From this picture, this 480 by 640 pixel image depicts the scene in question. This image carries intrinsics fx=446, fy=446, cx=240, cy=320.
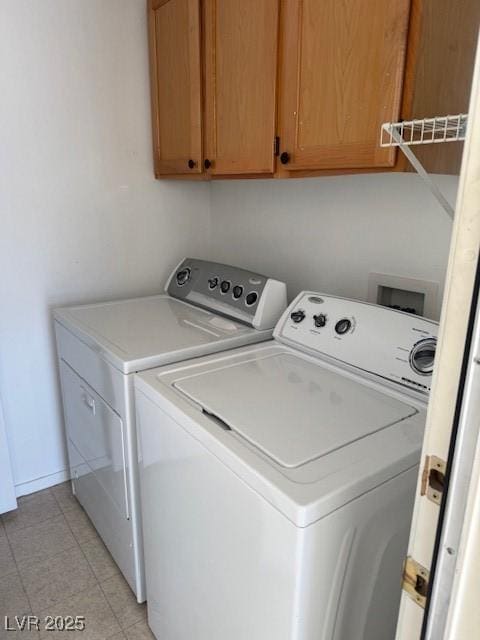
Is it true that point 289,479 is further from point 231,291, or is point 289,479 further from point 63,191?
point 63,191

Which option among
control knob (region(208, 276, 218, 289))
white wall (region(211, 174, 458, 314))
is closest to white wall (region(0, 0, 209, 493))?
white wall (region(211, 174, 458, 314))

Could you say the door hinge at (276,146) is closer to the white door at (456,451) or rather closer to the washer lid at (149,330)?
the washer lid at (149,330)

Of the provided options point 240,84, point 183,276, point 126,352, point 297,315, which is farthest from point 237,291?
point 240,84

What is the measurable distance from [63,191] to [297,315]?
1.23m

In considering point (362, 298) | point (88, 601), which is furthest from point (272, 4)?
point (88, 601)

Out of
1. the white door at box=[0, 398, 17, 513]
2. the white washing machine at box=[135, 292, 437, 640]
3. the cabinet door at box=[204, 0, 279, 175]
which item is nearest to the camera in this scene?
the white washing machine at box=[135, 292, 437, 640]

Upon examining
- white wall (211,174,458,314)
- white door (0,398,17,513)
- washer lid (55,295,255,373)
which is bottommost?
white door (0,398,17,513)

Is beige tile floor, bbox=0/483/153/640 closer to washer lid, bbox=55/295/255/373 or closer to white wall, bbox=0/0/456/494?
white wall, bbox=0/0/456/494

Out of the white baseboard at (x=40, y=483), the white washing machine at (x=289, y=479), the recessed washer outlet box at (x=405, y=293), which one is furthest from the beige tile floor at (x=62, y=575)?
the recessed washer outlet box at (x=405, y=293)

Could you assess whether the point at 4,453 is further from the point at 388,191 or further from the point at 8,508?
the point at 388,191

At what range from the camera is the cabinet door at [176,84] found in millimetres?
1675

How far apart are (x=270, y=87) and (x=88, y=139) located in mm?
1007

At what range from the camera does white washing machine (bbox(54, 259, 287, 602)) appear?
4.73 ft

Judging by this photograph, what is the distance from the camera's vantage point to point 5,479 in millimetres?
1966
